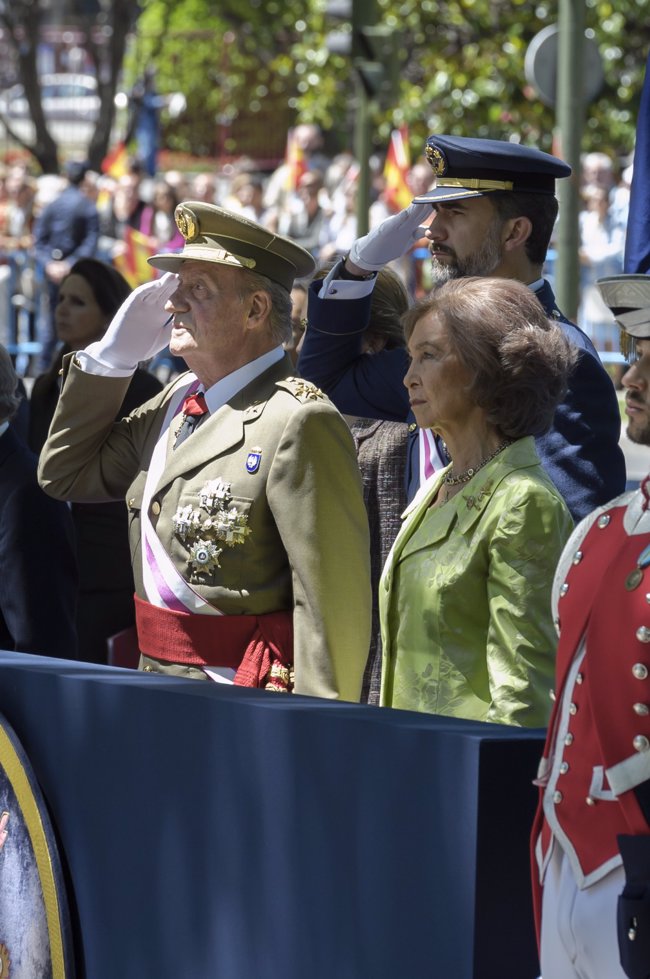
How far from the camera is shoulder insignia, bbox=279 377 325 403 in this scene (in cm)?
396

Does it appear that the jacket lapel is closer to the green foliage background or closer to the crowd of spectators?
the crowd of spectators

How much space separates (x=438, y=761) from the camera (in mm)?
2846

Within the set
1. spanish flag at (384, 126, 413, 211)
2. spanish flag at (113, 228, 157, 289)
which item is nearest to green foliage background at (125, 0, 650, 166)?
spanish flag at (384, 126, 413, 211)

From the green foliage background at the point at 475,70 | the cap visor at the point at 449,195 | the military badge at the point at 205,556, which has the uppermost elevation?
the green foliage background at the point at 475,70

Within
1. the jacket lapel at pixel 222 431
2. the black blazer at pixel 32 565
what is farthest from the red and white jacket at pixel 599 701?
the black blazer at pixel 32 565

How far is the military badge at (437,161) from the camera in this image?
4.37 meters

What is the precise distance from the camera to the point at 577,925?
2521mm

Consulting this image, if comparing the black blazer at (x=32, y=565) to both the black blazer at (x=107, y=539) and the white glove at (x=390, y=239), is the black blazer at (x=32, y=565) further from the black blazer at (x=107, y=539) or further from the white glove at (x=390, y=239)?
the black blazer at (x=107, y=539)

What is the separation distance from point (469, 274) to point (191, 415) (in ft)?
2.38

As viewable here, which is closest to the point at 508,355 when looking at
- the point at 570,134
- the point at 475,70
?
the point at 570,134

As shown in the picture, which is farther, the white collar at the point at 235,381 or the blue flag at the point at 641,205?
the white collar at the point at 235,381

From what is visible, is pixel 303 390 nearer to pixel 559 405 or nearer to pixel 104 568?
pixel 559 405

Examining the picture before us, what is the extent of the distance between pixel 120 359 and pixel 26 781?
1.22 m

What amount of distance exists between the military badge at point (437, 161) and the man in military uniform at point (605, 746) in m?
1.72
